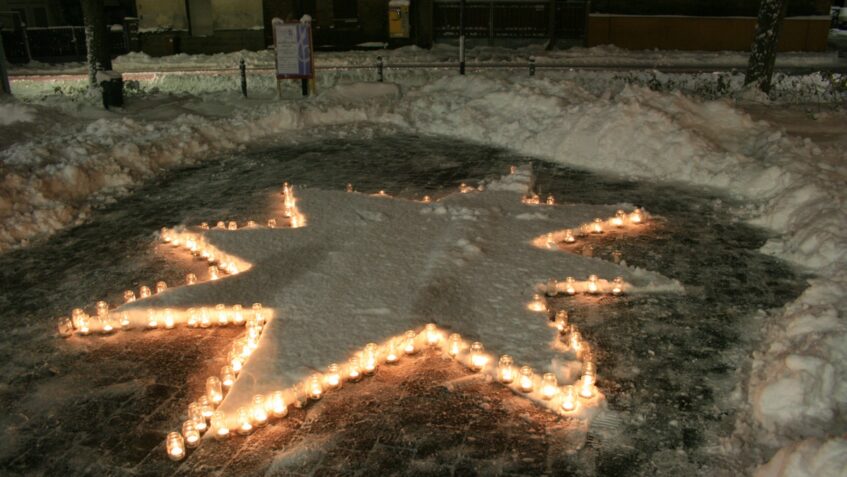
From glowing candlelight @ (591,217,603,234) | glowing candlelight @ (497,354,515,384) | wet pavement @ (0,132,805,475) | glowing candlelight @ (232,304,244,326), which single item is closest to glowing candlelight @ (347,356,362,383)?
wet pavement @ (0,132,805,475)

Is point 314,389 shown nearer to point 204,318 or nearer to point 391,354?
point 391,354

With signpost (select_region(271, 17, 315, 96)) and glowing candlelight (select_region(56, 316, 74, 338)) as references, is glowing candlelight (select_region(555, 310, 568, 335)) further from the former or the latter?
signpost (select_region(271, 17, 315, 96))

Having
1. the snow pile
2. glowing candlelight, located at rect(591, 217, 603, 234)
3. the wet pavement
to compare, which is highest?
the snow pile

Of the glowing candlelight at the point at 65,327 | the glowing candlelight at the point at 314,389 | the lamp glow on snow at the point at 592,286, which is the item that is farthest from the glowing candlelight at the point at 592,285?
the glowing candlelight at the point at 65,327

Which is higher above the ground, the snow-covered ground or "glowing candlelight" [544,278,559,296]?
the snow-covered ground

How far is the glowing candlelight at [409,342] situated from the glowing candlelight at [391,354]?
0.09 m

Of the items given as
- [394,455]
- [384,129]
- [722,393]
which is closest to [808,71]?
[384,129]

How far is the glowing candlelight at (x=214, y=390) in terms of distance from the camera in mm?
5188

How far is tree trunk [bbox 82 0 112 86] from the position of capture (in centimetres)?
1562

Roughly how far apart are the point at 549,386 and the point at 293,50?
12800 mm

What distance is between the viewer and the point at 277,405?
505cm

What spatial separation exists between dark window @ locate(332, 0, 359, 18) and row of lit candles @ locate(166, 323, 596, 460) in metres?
23.9

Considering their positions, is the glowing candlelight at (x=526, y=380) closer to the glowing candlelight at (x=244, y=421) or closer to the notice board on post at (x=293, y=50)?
the glowing candlelight at (x=244, y=421)

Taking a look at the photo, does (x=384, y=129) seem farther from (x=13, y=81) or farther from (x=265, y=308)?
(x=13, y=81)
